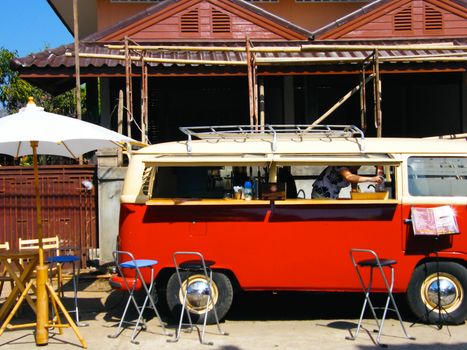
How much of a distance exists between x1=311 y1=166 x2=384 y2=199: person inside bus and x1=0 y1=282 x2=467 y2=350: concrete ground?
1.55m

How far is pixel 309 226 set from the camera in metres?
6.49

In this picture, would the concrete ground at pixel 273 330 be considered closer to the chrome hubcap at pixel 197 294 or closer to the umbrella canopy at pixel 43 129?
the chrome hubcap at pixel 197 294

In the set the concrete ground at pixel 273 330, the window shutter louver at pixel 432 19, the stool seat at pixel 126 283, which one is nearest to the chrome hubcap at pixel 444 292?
the concrete ground at pixel 273 330

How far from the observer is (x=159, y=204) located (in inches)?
257

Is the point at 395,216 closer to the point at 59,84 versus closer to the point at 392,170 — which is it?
the point at 392,170

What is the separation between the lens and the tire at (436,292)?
6.43 m

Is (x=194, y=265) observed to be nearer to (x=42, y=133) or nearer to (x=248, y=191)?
Answer: (x=248, y=191)

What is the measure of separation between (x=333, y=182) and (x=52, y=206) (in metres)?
5.23

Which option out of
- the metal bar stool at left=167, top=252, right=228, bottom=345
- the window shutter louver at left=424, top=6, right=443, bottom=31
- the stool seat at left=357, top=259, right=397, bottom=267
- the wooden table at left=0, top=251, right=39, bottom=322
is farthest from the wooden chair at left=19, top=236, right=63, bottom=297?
the window shutter louver at left=424, top=6, right=443, bottom=31

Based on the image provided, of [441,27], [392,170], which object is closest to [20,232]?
[392,170]

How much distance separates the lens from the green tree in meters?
23.9

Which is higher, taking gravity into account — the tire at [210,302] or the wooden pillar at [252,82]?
the wooden pillar at [252,82]

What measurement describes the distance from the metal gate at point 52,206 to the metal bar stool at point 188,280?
369 centimetres

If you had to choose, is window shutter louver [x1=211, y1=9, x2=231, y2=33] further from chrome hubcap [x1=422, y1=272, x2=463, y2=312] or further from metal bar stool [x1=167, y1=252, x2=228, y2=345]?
chrome hubcap [x1=422, y1=272, x2=463, y2=312]
